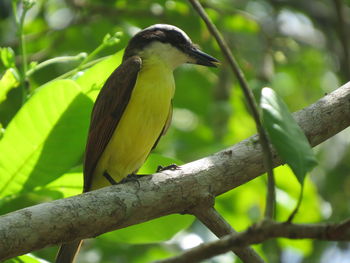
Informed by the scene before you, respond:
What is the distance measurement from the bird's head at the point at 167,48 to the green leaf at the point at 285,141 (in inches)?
83.9

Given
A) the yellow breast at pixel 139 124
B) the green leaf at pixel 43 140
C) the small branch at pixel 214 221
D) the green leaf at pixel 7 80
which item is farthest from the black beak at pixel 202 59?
the small branch at pixel 214 221

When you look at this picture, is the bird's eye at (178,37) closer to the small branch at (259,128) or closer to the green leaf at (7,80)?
the green leaf at (7,80)

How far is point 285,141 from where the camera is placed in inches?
81.9

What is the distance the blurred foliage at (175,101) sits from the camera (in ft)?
10.0

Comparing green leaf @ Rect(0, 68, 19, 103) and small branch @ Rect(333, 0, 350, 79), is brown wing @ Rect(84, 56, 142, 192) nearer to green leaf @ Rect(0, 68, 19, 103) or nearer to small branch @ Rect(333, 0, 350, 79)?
green leaf @ Rect(0, 68, 19, 103)

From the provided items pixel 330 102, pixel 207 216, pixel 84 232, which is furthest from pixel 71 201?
pixel 330 102

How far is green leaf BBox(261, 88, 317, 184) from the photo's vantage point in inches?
81.1

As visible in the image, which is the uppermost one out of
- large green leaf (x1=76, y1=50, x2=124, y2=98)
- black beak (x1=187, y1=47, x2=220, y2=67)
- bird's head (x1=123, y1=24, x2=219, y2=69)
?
large green leaf (x1=76, y1=50, x2=124, y2=98)

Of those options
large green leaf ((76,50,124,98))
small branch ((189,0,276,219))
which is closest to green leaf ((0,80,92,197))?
large green leaf ((76,50,124,98))

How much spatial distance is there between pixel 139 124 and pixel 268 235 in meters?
2.02

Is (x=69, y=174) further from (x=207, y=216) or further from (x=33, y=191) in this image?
(x=207, y=216)

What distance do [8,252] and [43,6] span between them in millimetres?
3456

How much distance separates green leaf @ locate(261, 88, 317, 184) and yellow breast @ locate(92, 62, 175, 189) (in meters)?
1.71

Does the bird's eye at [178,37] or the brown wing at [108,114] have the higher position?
the bird's eye at [178,37]
